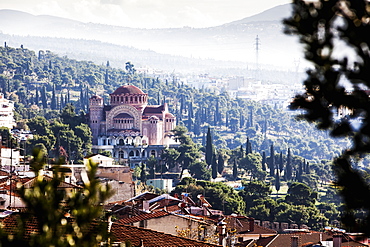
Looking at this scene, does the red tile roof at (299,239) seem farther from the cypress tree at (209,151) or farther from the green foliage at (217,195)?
the cypress tree at (209,151)

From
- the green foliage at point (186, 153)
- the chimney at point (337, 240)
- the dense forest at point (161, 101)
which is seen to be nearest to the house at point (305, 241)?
the chimney at point (337, 240)

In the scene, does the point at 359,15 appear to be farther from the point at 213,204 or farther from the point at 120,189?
the point at 213,204

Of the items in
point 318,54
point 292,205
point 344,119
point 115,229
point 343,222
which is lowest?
point 292,205

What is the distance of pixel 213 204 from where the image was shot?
218ft

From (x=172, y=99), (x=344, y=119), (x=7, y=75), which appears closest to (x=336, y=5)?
(x=344, y=119)

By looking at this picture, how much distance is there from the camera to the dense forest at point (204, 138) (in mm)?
76562

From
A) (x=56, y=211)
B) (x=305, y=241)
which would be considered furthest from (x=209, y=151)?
(x=56, y=211)

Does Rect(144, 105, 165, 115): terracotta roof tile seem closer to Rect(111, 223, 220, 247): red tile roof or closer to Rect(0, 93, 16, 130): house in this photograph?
Rect(0, 93, 16, 130): house

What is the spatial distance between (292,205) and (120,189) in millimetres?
17311

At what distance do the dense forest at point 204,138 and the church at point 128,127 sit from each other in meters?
2.23

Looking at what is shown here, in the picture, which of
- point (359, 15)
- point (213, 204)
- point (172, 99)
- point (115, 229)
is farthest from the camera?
point (172, 99)

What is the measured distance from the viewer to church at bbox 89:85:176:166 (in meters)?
109

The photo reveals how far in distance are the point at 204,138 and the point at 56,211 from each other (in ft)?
474

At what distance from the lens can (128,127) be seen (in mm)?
111562
